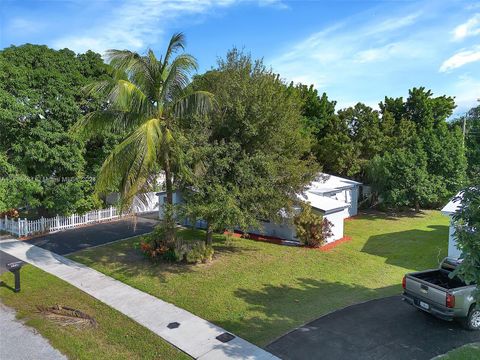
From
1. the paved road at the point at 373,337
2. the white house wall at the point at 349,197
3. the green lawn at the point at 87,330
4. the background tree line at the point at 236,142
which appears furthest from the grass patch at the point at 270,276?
the white house wall at the point at 349,197

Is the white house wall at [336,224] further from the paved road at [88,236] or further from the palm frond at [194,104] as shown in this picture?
the paved road at [88,236]

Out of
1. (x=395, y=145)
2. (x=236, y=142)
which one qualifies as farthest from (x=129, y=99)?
(x=395, y=145)

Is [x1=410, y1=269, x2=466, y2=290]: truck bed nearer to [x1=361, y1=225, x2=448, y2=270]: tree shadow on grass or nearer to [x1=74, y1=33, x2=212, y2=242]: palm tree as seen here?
[x1=361, y1=225, x2=448, y2=270]: tree shadow on grass

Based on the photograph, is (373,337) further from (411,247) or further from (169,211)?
(411,247)

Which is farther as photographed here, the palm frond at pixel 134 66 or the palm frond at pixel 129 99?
the palm frond at pixel 134 66

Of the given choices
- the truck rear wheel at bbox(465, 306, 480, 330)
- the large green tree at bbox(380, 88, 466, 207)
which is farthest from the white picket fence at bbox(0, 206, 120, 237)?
the large green tree at bbox(380, 88, 466, 207)

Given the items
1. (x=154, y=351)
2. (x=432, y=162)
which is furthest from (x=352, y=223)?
(x=154, y=351)

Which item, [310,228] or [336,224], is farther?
[336,224]
